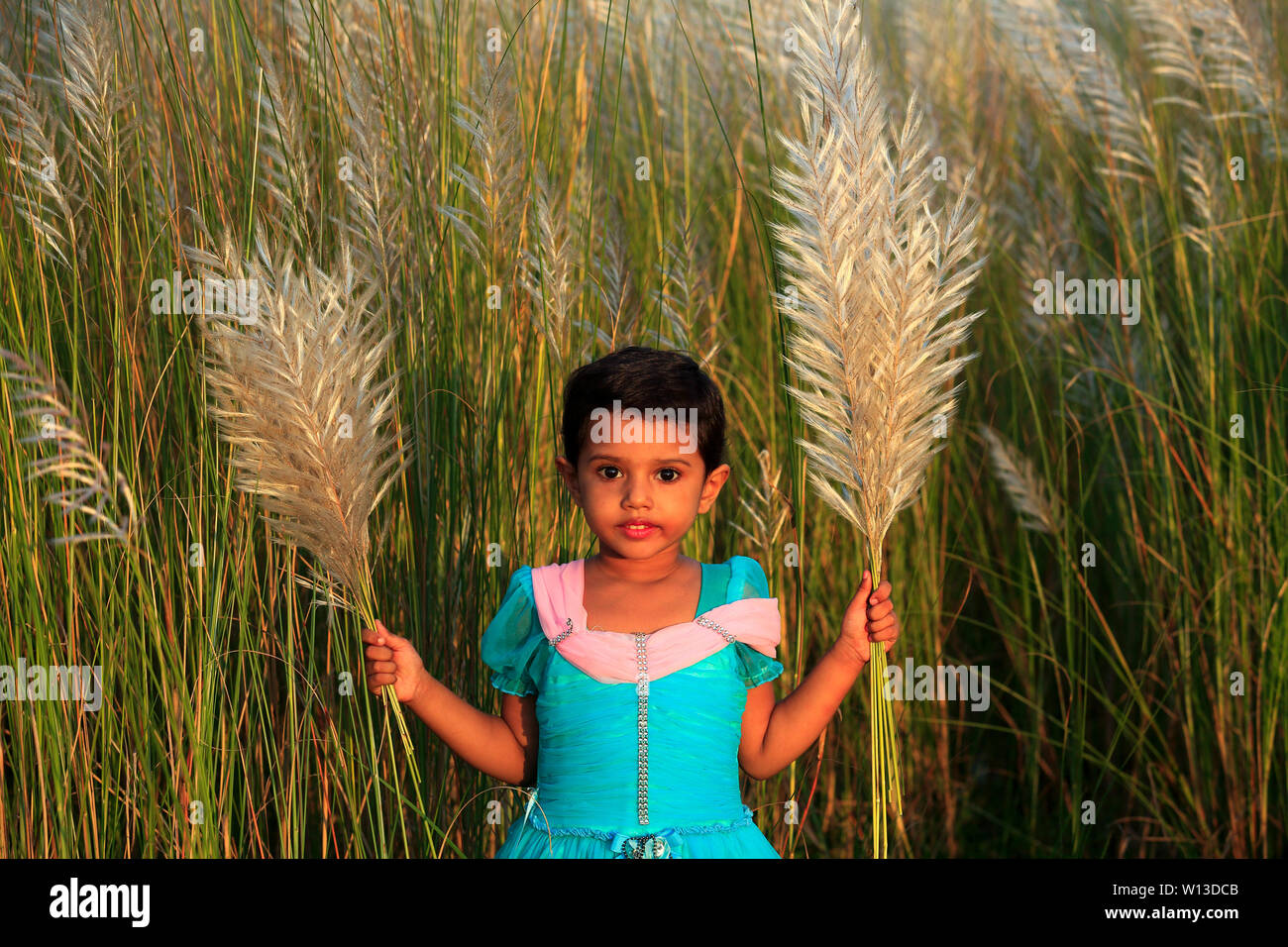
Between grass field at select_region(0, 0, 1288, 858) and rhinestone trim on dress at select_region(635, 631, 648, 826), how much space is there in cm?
34

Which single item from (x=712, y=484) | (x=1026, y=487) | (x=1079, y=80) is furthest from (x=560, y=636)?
(x=1079, y=80)

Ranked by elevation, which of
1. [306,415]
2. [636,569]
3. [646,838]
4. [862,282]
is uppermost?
[862,282]

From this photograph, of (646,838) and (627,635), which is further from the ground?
(627,635)

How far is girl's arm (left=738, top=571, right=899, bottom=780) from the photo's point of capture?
163cm

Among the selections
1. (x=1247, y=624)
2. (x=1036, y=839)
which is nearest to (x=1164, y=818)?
(x=1036, y=839)

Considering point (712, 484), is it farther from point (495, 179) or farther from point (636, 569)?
point (495, 179)

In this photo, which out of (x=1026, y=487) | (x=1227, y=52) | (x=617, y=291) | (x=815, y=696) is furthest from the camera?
(x=1227, y=52)

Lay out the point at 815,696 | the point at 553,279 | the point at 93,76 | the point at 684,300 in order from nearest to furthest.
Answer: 1. the point at 815,696
2. the point at 93,76
3. the point at 553,279
4. the point at 684,300

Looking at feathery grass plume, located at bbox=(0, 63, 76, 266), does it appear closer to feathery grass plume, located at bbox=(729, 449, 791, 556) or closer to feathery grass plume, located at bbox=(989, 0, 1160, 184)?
feathery grass plume, located at bbox=(729, 449, 791, 556)

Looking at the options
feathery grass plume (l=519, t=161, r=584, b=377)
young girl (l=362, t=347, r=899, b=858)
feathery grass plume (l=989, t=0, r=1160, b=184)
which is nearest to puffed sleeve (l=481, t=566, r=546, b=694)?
young girl (l=362, t=347, r=899, b=858)

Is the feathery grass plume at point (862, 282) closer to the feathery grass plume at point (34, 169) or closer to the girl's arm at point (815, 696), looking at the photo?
the girl's arm at point (815, 696)

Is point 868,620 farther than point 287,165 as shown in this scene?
No

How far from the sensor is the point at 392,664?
5.44 ft

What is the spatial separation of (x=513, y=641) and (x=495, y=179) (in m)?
0.80
